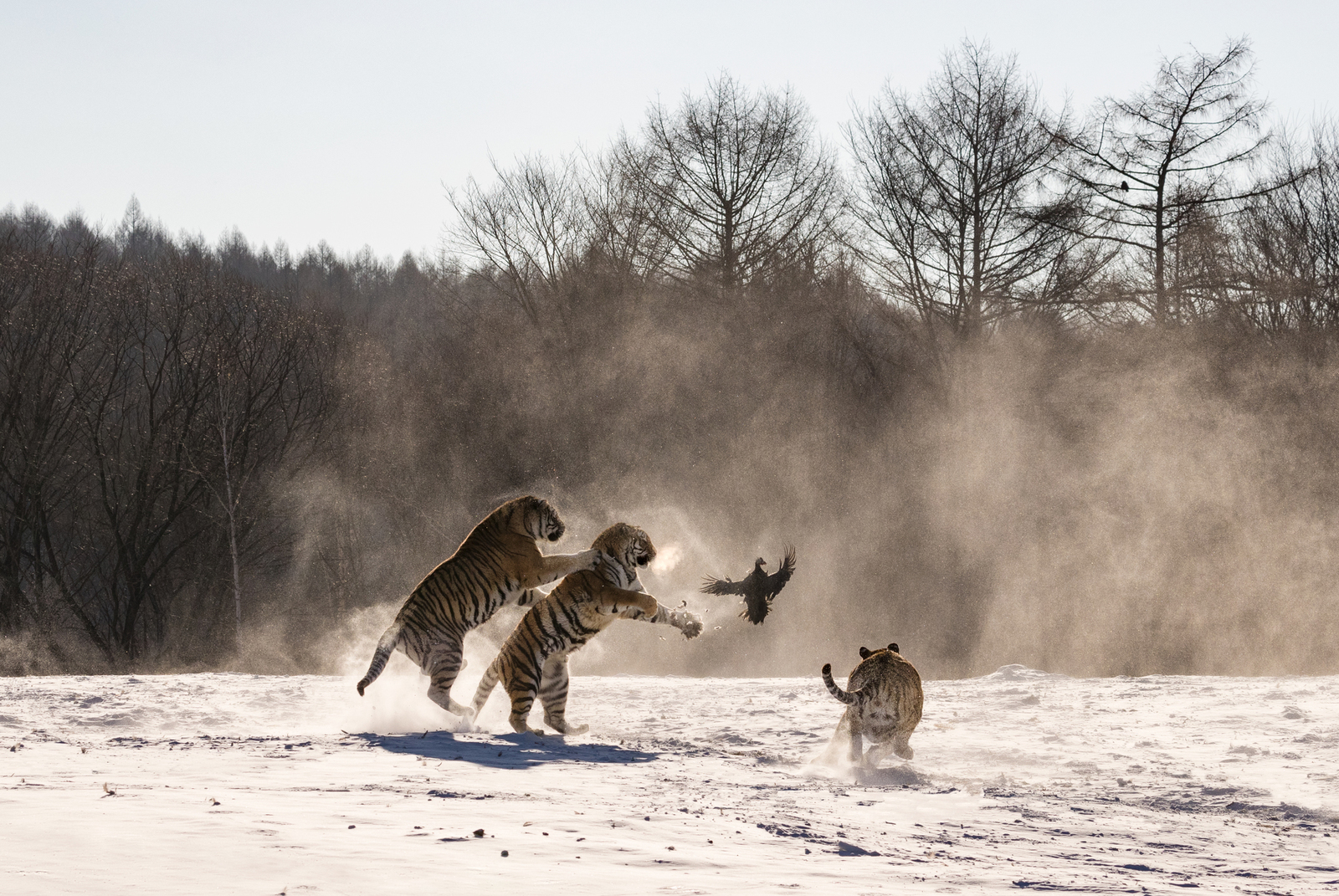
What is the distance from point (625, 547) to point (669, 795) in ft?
9.21

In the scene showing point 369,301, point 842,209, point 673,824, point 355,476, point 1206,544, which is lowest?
point 673,824

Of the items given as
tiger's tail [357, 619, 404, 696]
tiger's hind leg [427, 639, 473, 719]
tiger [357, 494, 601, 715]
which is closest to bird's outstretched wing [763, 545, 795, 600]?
tiger [357, 494, 601, 715]

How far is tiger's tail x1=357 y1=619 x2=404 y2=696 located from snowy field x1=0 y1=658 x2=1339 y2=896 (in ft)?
1.45

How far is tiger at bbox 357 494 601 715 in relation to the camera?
9.55 m

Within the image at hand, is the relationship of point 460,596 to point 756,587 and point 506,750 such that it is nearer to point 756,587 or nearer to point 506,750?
point 506,750

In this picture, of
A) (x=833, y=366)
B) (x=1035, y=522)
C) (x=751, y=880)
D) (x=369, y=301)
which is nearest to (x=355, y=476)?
(x=833, y=366)

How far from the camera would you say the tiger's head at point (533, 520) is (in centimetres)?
991

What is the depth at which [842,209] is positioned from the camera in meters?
30.8

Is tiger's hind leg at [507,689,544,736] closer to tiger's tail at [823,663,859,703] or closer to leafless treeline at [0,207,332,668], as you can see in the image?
tiger's tail at [823,663,859,703]

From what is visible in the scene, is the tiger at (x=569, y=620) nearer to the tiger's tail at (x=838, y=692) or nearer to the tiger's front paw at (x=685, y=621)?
the tiger's front paw at (x=685, y=621)

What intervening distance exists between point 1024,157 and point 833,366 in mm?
6643

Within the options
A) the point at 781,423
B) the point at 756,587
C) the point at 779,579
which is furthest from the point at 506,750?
the point at 781,423

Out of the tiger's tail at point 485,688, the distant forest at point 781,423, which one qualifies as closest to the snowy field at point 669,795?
the tiger's tail at point 485,688

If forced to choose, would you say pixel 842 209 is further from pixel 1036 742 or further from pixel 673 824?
pixel 673 824
